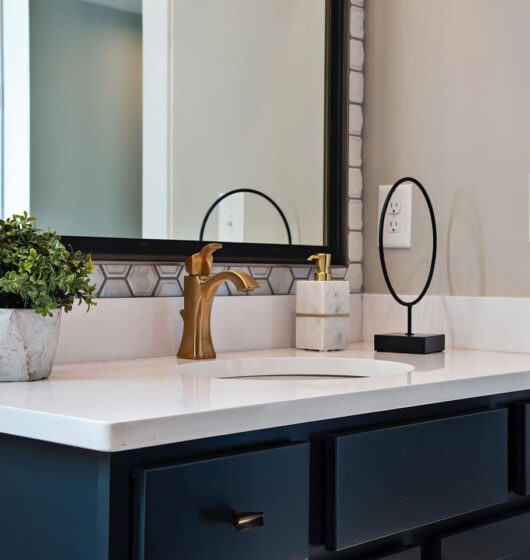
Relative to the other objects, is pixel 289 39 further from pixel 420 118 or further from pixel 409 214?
pixel 409 214

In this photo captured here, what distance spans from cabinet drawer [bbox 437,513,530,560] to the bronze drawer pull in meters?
0.36

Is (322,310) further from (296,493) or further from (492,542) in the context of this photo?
(296,493)

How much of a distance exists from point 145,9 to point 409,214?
2.16 feet

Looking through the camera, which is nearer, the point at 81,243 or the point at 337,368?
the point at 81,243

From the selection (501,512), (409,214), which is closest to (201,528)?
(501,512)

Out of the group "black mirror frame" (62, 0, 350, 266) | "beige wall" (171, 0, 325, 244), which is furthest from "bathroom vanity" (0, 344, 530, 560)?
"black mirror frame" (62, 0, 350, 266)

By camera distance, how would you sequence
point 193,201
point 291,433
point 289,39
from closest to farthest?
point 291,433 → point 193,201 → point 289,39

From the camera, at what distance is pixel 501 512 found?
1.34m

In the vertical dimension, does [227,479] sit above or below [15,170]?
below

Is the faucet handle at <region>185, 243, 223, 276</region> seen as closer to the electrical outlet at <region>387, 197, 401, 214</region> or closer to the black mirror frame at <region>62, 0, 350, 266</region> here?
the black mirror frame at <region>62, 0, 350, 266</region>

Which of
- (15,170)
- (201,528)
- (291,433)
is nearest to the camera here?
(201,528)

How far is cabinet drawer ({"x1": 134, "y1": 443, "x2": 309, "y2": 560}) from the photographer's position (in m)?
0.87

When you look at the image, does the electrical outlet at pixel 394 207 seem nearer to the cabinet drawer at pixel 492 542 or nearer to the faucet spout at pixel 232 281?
the faucet spout at pixel 232 281

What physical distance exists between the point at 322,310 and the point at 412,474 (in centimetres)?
52
